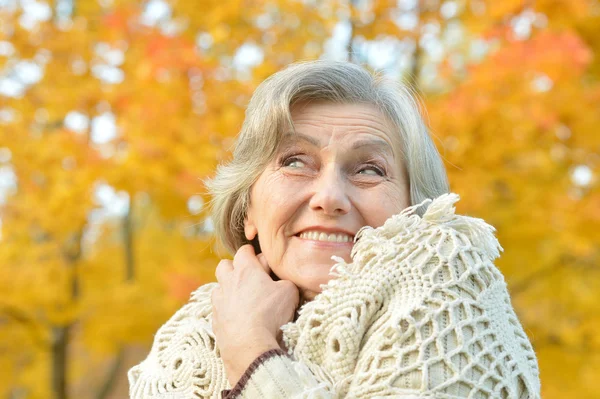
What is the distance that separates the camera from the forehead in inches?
73.3

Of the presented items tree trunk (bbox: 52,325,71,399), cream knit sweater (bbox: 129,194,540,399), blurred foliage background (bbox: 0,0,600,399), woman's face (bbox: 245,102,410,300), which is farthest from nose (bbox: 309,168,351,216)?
tree trunk (bbox: 52,325,71,399)

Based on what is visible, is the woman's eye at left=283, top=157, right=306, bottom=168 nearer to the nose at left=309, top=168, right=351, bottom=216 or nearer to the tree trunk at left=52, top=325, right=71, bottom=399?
the nose at left=309, top=168, right=351, bottom=216

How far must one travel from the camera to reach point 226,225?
2.23m

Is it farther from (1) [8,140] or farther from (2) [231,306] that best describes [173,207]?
(2) [231,306]

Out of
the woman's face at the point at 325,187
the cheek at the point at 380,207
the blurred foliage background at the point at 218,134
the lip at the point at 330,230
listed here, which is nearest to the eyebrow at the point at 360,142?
the woman's face at the point at 325,187

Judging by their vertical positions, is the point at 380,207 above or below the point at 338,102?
below

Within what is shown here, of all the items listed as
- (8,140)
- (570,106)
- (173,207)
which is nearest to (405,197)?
(570,106)

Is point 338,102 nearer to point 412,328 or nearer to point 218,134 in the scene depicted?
point 412,328

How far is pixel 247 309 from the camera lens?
68.7 inches

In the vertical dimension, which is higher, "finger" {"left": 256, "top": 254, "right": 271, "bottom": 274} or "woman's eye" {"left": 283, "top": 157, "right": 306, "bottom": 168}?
"woman's eye" {"left": 283, "top": 157, "right": 306, "bottom": 168}

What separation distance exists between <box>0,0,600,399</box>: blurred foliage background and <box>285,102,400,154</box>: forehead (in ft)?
7.70

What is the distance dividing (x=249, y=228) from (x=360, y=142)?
483mm

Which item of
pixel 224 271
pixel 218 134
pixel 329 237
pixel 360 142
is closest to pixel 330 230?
pixel 329 237

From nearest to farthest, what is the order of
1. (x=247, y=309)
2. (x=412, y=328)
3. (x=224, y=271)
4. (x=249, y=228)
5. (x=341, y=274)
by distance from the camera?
(x=412, y=328), (x=341, y=274), (x=247, y=309), (x=224, y=271), (x=249, y=228)
